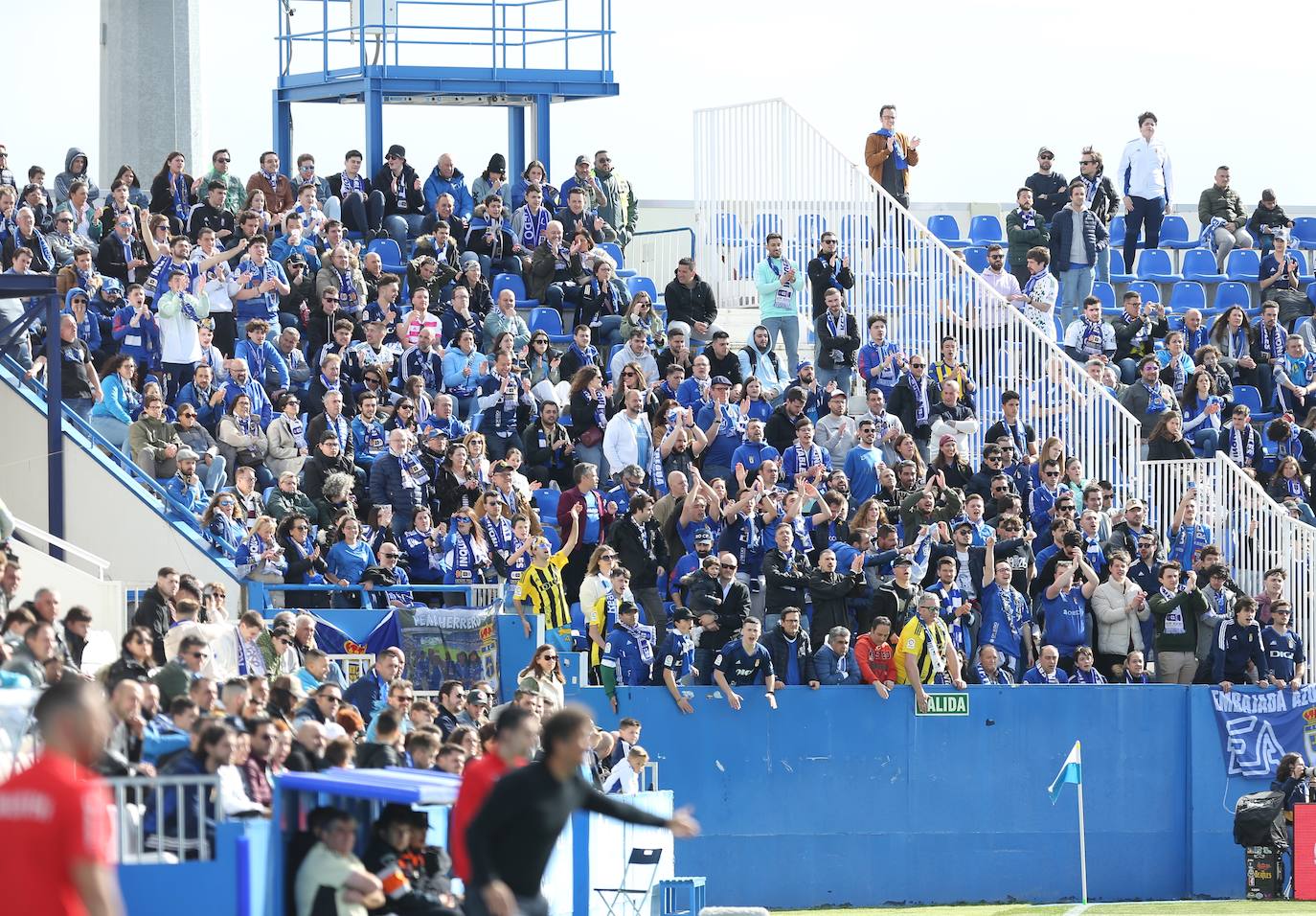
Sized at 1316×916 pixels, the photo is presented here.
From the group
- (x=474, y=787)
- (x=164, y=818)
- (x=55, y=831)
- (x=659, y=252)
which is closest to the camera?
(x=55, y=831)

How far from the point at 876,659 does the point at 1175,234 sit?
1275cm

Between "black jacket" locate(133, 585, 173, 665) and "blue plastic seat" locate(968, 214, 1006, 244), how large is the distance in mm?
16380

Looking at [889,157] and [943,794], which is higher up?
[889,157]

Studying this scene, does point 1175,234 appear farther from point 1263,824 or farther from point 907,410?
point 1263,824

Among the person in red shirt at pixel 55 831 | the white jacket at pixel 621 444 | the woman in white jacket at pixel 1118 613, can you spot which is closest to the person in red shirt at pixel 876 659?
the woman in white jacket at pixel 1118 613

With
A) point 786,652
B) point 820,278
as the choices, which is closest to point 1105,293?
point 820,278

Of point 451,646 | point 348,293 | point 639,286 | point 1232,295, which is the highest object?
point 1232,295

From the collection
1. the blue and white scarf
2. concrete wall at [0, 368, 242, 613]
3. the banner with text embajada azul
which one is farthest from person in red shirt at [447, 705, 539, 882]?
the blue and white scarf

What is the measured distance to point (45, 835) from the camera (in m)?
7.30

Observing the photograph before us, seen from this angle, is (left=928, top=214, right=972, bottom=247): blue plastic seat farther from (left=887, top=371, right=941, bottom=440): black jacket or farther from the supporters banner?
the supporters banner

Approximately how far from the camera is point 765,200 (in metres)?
27.1

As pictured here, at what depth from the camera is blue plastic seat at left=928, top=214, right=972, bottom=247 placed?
99.9 feet

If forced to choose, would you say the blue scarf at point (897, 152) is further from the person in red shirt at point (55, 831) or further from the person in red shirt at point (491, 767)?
the person in red shirt at point (55, 831)

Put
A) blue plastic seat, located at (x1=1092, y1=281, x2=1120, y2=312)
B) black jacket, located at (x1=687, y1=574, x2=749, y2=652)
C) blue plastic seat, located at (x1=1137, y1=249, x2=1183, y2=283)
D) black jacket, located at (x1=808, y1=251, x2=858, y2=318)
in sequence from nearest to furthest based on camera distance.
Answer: black jacket, located at (x1=687, y1=574, x2=749, y2=652)
black jacket, located at (x1=808, y1=251, x2=858, y2=318)
blue plastic seat, located at (x1=1092, y1=281, x2=1120, y2=312)
blue plastic seat, located at (x1=1137, y1=249, x2=1183, y2=283)
